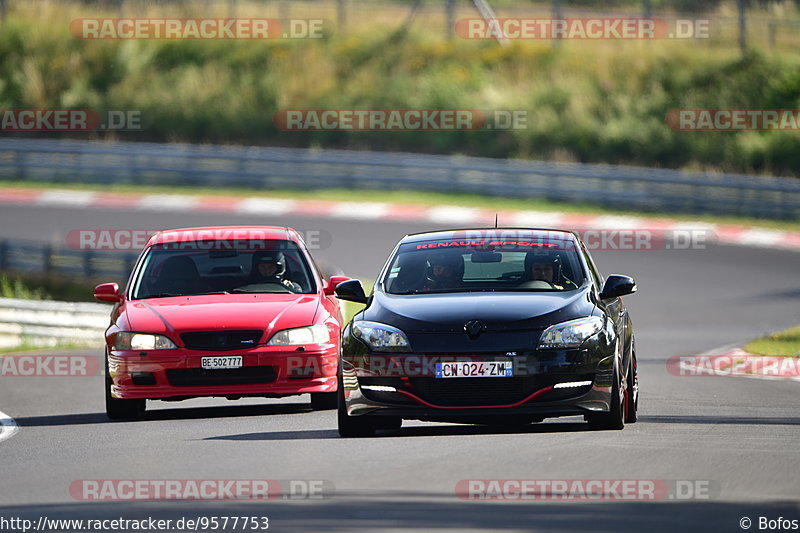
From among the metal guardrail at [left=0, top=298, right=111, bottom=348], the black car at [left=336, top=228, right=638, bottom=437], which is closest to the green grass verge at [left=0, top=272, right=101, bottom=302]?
the metal guardrail at [left=0, top=298, right=111, bottom=348]

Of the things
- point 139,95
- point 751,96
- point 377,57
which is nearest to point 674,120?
point 751,96

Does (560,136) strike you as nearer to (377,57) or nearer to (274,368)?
(377,57)

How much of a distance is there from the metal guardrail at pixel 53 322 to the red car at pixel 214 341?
7.73 meters

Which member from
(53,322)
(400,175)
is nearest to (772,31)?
(400,175)

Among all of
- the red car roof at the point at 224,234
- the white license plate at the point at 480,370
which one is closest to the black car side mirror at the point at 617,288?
the white license plate at the point at 480,370

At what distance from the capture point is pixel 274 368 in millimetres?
12531

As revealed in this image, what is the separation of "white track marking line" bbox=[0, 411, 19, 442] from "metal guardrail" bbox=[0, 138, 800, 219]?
21691 mm

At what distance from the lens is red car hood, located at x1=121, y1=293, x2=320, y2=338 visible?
1263cm

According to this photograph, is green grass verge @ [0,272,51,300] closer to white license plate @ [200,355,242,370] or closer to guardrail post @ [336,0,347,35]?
white license plate @ [200,355,242,370]

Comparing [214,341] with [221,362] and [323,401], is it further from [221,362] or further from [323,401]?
[323,401]

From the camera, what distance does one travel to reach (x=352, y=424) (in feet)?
36.2

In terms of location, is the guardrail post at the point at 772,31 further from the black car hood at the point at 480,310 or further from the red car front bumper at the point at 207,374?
the black car hood at the point at 480,310

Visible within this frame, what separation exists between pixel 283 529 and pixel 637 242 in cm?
2323

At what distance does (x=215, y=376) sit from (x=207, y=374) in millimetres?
65
